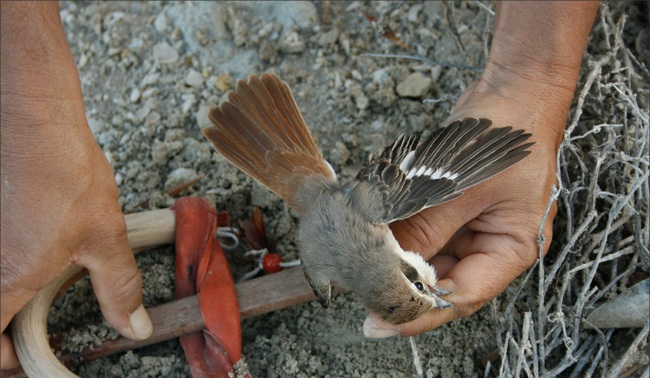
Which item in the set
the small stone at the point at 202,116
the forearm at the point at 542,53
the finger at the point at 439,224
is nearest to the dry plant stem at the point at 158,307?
the finger at the point at 439,224

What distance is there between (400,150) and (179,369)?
4.63 feet

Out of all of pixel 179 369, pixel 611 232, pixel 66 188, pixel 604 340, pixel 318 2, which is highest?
Result: pixel 318 2

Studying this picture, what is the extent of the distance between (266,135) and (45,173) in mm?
1130

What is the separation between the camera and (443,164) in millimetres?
3006

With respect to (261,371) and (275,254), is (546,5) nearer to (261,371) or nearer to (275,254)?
(275,254)

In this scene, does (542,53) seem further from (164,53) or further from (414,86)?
(164,53)

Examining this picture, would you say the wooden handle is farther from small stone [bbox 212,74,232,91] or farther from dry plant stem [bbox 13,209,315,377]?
small stone [bbox 212,74,232,91]

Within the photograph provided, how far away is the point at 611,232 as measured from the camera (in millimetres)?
3275

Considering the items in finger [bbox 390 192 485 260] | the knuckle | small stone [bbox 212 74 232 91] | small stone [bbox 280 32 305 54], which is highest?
small stone [bbox 280 32 305 54]

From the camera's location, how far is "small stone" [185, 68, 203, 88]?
4.20 metres

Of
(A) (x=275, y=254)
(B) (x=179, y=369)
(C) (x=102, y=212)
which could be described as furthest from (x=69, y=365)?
(A) (x=275, y=254)

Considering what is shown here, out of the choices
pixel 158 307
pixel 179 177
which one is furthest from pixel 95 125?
pixel 158 307

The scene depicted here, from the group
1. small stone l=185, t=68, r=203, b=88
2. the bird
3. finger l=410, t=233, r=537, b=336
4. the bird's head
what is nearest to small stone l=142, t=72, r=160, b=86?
small stone l=185, t=68, r=203, b=88

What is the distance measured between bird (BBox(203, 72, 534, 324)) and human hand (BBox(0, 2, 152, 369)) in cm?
79
